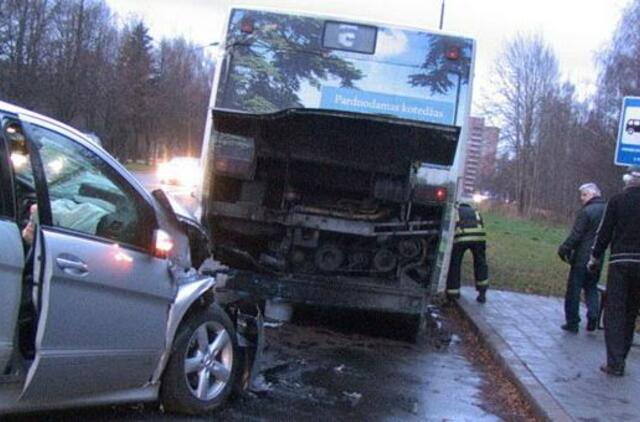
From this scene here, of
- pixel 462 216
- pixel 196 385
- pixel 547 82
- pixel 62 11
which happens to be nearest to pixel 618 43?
pixel 547 82

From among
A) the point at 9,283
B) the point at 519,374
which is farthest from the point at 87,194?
the point at 519,374

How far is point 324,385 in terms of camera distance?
22.5 feet

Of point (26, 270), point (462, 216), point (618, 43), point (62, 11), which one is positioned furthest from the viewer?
point (62, 11)

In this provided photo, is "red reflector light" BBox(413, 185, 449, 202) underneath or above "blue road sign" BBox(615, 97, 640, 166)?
underneath

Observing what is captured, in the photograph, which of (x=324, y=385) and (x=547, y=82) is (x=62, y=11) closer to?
(x=547, y=82)

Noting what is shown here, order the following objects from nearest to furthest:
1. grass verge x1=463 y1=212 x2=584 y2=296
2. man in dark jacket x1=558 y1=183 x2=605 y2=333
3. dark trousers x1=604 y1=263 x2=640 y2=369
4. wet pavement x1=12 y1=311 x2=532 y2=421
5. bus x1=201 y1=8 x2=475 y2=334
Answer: wet pavement x1=12 y1=311 x2=532 y2=421
dark trousers x1=604 y1=263 x2=640 y2=369
bus x1=201 y1=8 x2=475 y2=334
man in dark jacket x1=558 y1=183 x2=605 y2=333
grass verge x1=463 y1=212 x2=584 y2=296

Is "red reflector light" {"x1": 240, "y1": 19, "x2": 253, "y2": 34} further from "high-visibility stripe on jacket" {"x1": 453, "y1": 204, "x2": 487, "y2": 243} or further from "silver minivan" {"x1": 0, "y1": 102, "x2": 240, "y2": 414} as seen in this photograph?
"high-visibility stripe on jacket" {"x1": 453, "y1": 204, "x2": 487, "y2": 243}

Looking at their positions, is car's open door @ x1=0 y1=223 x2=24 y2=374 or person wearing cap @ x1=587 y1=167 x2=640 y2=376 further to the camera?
person wearing cap @ x1=587 y1=167 x2=640 y2=376

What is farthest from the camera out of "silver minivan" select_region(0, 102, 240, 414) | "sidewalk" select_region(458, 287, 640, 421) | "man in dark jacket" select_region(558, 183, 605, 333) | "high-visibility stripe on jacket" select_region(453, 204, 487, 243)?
"high-visibility stripe on jacket" select_region(453, 204, 487, 243)

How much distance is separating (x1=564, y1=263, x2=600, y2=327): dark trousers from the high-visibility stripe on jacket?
1900 millimetres

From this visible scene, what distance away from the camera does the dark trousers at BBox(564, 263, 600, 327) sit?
991cm

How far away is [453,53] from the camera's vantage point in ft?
29.9

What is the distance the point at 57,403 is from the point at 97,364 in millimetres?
288

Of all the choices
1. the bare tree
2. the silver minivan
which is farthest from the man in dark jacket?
the bare tree
